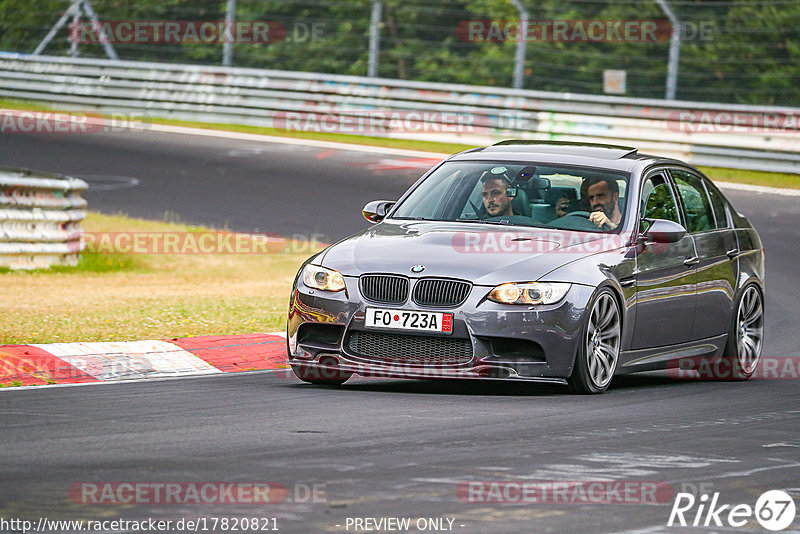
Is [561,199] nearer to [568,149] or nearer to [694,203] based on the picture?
[568,149]

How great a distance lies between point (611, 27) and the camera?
107 ft

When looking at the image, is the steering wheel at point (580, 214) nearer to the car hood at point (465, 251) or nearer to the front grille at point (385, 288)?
the car hood at point (465, 251)

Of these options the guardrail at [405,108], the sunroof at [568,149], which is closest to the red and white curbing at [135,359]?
the sunroof at [568,149]

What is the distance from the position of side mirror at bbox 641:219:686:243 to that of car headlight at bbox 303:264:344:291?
83.5 inches

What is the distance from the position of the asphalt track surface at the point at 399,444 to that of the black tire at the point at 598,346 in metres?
0.13

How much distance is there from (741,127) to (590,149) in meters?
14.7

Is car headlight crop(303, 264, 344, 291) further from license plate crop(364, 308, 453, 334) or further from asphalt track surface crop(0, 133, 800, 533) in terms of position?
asphalt track surface crop(0, 133, 800, 533)

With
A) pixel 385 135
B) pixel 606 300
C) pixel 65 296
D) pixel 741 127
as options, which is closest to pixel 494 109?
pixel 385 135

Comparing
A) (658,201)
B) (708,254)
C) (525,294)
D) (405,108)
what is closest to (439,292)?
(525,294)

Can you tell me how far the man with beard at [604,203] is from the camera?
9.66m

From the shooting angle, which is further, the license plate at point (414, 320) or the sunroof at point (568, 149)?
the sunroof at point (568, 149)

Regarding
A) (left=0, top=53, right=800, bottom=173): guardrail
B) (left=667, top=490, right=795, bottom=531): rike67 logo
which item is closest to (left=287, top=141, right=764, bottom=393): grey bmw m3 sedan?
(left=667, top=490, right=795, bottom=531): rike67 logo

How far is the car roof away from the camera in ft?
33.1

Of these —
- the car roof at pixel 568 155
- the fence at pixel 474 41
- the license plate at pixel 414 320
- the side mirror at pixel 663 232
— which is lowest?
the license plate at pixel 414 320
